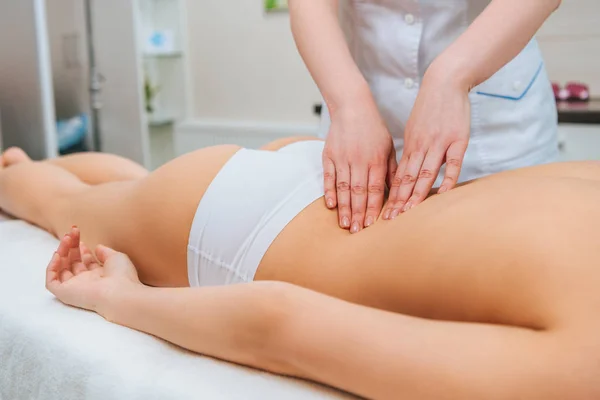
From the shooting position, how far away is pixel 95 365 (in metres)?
0.81

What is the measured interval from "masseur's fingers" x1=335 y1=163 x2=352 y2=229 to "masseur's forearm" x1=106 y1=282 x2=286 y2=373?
0.23 metres

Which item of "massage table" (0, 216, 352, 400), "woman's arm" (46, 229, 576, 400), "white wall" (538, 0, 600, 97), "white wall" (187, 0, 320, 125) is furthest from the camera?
"white wall" (187, 0, 320, 125)

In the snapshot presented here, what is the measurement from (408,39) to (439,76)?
37 centimetres

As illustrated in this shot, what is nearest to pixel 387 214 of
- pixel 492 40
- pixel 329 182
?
pixel 329 182

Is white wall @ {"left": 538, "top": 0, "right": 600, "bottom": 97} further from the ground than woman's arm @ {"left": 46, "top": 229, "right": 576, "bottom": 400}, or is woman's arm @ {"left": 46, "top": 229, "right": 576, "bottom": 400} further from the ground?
white wall @ {"left": 538, "top": 0, "right": 600, "bottom": 97}

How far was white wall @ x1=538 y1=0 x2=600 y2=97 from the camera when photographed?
8.98 ft

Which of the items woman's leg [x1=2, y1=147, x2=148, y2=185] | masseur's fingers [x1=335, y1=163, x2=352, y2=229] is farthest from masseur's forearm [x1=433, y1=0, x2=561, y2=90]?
woman's leg [x1=2, y1=147, x2=148, y2=185]

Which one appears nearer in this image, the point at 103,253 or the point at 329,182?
the point at 329,182

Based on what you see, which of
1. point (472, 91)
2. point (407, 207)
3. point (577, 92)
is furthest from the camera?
point (577, 92)

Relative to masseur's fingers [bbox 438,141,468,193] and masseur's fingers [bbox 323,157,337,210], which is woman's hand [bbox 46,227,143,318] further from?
masseur's fingers [bbox 438,141,468,193]

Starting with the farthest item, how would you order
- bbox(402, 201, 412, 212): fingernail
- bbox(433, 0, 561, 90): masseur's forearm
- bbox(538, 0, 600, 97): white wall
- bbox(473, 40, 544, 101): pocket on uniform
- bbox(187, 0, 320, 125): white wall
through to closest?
bbox(187, 0, 320, 125): white wall → bbox(538, 0, 600, 97): white wall → bbox(473, 40, 544, 101): pocket on uniform → bbox(433, 0, 561, 90): masseur's forearm → bbox(402, 201, 412, 212): fingernail

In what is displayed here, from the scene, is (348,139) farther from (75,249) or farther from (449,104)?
(75,249)

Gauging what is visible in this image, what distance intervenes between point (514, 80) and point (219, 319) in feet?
2.92

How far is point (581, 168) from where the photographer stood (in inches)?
36.2
